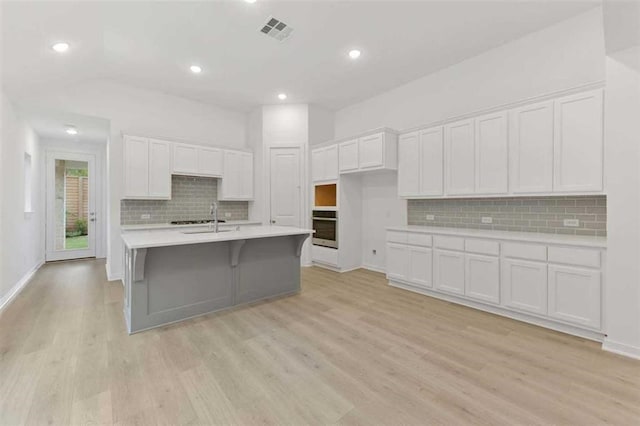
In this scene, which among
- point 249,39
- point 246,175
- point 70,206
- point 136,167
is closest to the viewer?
point 249,39

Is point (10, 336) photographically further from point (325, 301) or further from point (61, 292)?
point (325, 301)

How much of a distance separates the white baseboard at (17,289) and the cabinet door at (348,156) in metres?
4.85

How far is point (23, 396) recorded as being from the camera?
69.5 inches

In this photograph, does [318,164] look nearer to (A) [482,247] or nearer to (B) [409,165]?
(B) [409,165]

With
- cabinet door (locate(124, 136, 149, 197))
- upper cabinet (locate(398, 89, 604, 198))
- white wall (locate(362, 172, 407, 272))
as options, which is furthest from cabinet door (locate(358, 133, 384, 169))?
cabinet door (locate(124, 136, 149, 197))

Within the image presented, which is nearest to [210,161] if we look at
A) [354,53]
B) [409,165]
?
[354,53]

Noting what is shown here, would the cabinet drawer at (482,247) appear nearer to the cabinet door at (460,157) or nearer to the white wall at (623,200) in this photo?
the cabinet door at (460,157)

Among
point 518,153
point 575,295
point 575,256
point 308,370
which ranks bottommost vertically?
point 308,370

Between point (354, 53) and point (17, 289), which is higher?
point (354, 53)

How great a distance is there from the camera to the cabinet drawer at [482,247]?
311 centimetres

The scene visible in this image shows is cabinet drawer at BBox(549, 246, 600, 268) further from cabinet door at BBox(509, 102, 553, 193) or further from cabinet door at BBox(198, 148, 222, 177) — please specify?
cabinet door at BBox(198, 148, 222, 177)

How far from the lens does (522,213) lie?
341 cm

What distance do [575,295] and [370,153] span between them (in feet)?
9.95

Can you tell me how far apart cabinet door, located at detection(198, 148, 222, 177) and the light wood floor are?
2726mm
